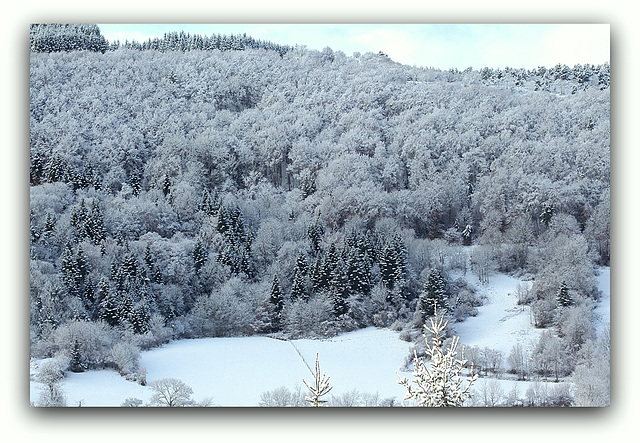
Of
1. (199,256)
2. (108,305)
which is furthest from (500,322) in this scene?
(108,305)

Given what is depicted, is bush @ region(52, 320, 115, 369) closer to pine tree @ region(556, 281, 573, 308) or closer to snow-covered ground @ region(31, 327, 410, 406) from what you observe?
snow-covered ground @ region(31, 327, 410, 406)

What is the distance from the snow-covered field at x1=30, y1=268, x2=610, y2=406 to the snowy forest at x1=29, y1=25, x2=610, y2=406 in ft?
0.44

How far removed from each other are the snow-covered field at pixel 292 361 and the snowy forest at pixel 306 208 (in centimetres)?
13

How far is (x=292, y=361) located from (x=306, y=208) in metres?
2.11

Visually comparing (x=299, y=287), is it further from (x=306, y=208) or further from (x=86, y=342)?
(x=86, y=342)

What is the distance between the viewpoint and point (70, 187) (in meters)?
7.86

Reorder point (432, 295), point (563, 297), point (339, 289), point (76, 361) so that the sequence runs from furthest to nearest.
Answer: point (339, 289) → point (432, 295) → point (563, 297) → point (76, 361)

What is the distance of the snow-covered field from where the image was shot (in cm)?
652

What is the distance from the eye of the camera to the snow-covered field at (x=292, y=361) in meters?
6.52

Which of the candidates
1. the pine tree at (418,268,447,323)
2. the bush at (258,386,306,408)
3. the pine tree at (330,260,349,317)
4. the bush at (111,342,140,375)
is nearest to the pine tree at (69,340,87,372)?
the bush at (111,342,140,375)

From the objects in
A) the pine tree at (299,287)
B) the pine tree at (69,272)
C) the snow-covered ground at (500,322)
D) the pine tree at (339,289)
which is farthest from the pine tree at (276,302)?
A: the pine tree at (69,272)

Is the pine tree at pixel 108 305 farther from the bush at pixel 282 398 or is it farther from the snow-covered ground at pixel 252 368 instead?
Answer: the bush at pixel 282 398

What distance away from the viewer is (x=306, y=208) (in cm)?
818

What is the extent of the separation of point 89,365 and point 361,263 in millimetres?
3221
